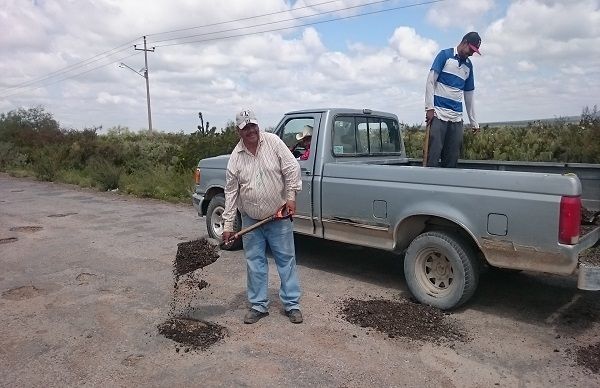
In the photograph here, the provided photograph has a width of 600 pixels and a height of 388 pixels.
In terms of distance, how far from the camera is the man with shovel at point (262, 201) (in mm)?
4441

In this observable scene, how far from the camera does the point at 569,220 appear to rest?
392cm

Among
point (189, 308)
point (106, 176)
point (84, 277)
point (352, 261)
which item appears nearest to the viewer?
point (189, 308)

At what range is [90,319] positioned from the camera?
4.76m

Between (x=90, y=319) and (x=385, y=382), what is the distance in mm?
2813

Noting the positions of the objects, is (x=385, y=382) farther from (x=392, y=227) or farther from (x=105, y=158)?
(x=105, y=158)

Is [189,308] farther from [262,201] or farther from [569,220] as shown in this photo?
[569,220]

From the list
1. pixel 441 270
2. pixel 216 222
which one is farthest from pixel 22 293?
pixel 441 270

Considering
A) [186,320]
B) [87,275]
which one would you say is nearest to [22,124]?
[87,275]

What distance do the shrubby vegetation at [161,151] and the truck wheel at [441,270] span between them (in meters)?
4.79

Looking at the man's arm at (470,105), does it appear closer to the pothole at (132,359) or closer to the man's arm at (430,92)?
the man's arm at (430,92)

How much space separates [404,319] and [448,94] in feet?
9.26

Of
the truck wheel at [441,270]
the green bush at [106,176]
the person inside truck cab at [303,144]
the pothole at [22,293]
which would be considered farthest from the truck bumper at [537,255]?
the green bush at [106,176]

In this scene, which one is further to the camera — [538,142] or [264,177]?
[538,142]

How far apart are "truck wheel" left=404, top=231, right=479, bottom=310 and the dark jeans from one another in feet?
5.23
